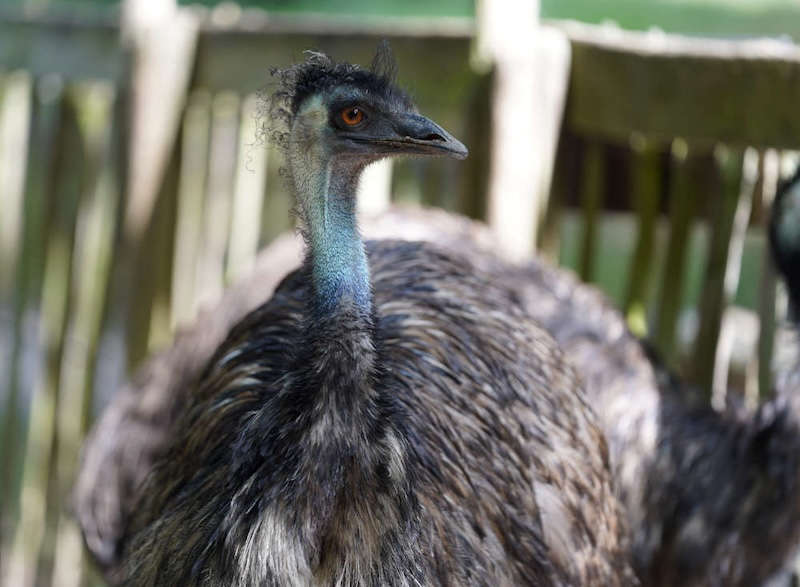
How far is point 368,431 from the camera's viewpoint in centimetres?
242

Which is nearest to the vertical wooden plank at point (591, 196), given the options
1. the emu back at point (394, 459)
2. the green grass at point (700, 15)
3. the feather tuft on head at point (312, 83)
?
the green grass at point (700, 15)

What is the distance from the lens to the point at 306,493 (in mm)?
2389

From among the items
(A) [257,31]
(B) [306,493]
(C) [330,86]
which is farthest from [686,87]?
(B) [306,493]

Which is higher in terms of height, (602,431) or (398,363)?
(398,363)

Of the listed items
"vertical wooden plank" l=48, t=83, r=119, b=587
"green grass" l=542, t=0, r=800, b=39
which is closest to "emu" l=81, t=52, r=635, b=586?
"vertical wooden plank" l=48, t=83, r=119, b=587

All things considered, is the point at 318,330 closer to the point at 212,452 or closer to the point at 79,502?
the point at 212,452

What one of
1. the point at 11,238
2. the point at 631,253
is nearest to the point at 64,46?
the point at 11,238

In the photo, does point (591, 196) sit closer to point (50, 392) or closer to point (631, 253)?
point (631, 253)

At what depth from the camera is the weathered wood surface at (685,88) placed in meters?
Result: 4.04

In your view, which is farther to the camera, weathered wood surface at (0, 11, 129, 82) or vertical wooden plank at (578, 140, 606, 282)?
weathered wood surface at (0, 11, 129, 82)

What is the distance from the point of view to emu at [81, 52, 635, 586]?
7.90 ft

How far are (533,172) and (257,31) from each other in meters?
1.22

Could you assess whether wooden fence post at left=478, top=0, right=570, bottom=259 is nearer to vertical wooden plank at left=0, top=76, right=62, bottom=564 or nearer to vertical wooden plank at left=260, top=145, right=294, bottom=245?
vertical wooden plank at left=0, top=76, right=62, bottom=564

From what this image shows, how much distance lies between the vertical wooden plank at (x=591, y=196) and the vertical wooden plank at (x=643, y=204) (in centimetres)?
12
